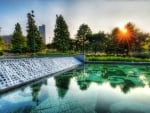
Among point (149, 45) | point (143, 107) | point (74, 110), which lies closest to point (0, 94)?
point (74, 110)

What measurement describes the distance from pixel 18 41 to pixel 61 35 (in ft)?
33.2

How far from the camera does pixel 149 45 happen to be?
43.7 metres

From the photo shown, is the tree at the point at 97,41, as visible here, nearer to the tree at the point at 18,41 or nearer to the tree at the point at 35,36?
the tree at the point at 35,36

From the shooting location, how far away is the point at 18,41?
46.6 meters

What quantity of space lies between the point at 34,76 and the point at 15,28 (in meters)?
36.1

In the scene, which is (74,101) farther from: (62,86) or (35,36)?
(35,36)

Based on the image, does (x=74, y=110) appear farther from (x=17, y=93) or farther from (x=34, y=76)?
(x=34, y=76)

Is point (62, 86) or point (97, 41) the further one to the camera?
point (97, 41)

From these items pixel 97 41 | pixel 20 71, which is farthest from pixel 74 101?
pixel 97 41

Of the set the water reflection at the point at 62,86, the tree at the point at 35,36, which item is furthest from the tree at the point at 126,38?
the water reflection at the point at 62,86

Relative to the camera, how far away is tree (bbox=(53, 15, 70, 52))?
1736 inches

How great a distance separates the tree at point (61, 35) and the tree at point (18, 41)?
316 inches

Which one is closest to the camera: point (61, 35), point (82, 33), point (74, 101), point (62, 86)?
point (74, 101)

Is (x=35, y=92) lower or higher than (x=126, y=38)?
lower
